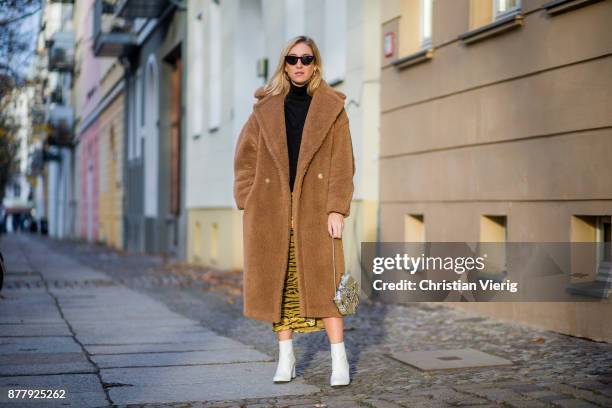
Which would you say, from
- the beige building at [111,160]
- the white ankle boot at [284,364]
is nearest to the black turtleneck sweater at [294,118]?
the white ankle boot at [284,364]

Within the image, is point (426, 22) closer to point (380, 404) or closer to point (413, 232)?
point (413, 232)

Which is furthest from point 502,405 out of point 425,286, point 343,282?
point 425,286

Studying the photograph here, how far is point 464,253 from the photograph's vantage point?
9.53 metres

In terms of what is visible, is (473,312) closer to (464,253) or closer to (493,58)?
(464,253)

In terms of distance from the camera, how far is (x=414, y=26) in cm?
1077

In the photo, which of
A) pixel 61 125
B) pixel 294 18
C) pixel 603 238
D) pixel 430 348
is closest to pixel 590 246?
pixel 603 238

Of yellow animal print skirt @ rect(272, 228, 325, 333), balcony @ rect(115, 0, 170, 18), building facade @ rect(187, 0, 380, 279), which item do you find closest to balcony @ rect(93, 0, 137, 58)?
balcony @ rect(115, 0, 170, 18)

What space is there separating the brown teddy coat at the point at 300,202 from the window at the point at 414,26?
513 centimetres

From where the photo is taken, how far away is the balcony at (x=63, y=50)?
48094mm

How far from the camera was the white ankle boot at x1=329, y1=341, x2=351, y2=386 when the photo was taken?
568 centimetres

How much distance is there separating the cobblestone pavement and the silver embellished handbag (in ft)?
1.51

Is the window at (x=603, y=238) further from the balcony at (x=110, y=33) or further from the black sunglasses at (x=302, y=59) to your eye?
the balcony at (x=110, y=33)

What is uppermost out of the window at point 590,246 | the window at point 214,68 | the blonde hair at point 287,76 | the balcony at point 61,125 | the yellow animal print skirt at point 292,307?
the balcony at point 61,125

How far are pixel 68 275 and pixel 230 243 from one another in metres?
2.64
